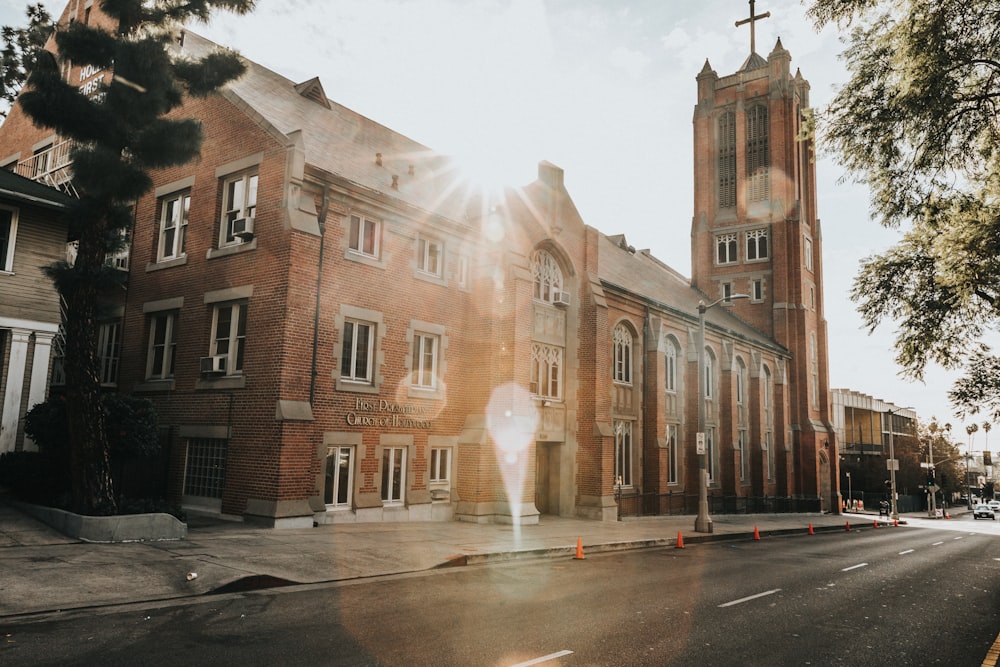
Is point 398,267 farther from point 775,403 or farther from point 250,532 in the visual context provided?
point 775,403

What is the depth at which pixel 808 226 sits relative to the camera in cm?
5084

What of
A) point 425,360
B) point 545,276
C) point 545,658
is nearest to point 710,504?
point 545,276

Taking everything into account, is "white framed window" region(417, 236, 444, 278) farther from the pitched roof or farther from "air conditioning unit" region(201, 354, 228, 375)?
"air conditioning unit" region(201, 354, 228, 375)

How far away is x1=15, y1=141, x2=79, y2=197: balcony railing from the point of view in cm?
2228

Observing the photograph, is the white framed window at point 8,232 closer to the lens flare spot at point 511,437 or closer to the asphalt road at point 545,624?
the asphalt road at point 545,624

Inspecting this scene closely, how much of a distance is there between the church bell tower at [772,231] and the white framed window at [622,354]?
781 inches

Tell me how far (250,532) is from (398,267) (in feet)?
28.0

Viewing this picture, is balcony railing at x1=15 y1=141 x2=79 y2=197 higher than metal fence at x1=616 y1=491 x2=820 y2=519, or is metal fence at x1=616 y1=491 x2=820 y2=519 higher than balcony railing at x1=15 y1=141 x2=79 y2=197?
balcony railing at x1=15 y1=141 x2=79 y2=197

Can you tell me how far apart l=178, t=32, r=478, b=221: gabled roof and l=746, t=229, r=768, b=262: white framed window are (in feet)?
96.3

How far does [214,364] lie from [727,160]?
42.9 metres

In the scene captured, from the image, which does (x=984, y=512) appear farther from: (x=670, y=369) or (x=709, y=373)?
(x=670, y=369)

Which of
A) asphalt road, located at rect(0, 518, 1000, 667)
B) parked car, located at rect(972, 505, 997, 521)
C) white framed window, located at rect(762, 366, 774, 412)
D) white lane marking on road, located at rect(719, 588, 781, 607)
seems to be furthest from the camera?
parked car, located at rect(972, 505, 997, 521)

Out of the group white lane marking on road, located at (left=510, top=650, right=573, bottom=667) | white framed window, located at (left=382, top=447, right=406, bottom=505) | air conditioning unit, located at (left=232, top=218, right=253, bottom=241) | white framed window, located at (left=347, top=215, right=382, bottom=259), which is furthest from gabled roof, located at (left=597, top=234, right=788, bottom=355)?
white lane marking on road, located at (left=510, top=650, right=573, bottom=667)

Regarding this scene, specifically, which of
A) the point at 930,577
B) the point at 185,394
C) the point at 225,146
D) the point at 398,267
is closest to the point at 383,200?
the point at 398,267
